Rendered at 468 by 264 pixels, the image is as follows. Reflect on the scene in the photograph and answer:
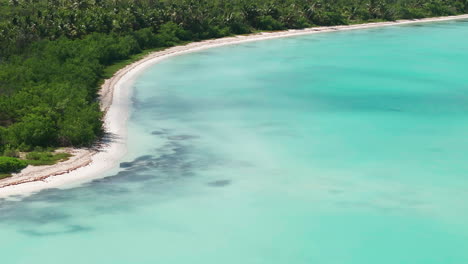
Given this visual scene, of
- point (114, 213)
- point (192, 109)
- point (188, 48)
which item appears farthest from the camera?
point (188, 48)

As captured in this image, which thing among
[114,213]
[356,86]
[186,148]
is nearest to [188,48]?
[356,86]

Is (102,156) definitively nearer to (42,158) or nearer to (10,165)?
(42,158)

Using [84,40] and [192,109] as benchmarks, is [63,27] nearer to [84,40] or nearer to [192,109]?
[84,40]

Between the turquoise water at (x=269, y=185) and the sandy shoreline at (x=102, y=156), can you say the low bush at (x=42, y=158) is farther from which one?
the turquoise water at (x=269, y=185)

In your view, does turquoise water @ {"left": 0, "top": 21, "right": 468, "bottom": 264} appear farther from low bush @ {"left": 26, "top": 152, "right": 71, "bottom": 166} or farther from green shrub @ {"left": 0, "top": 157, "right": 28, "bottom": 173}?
low bush @ {"left": 26, "top": 152, "right": 71, "bottom": 166}

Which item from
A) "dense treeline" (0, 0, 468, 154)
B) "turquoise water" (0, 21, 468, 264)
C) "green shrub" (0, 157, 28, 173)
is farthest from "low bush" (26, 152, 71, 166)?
"turquoise water" (0, 21, 468, 264)

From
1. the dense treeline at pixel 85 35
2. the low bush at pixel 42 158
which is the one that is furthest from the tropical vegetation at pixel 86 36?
the low bush at pixel 42 158
